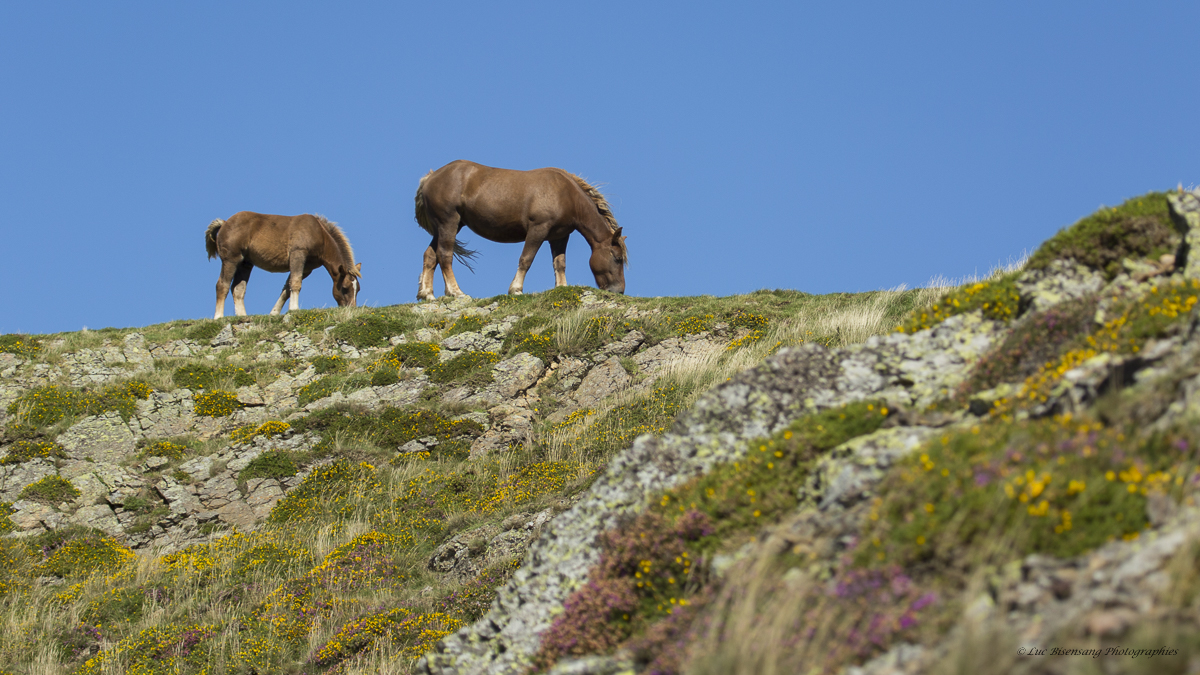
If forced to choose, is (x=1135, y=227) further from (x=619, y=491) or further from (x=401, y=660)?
(x=401, y=660)

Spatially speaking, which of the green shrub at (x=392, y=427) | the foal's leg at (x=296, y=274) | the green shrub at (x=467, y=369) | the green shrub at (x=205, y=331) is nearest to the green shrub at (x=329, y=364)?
the green shrub at (x=467, y=369)

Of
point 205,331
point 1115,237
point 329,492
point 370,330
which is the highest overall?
point 205,331

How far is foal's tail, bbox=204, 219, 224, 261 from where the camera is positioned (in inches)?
997

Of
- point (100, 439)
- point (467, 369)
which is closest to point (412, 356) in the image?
point (467, 369)

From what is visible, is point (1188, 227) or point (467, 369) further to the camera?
point (467, 369)

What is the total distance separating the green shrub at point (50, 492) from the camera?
14.2m

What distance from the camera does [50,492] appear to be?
14.3 m

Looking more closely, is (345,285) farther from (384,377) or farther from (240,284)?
(384,377)

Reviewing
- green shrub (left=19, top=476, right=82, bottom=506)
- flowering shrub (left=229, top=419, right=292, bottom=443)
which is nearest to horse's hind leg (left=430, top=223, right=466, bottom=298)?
flowering shrub (left=229, top=419, right=292, bottom=443)

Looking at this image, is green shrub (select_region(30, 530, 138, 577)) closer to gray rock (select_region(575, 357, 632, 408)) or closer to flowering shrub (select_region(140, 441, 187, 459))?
flowering shrub (select_region(140, 441, 187, 459))

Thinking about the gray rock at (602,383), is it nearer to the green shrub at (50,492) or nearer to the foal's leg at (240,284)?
the green shrub at (50,492)

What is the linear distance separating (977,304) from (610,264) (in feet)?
51.3

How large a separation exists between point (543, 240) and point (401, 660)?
14.6 metres

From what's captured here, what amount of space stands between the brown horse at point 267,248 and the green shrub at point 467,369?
7541mm
